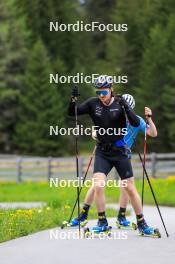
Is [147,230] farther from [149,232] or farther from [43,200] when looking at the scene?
[43,200]

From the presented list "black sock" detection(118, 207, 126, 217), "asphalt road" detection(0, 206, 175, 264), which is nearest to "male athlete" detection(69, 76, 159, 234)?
"asphalt road" detection(0, 206, 175, 264)

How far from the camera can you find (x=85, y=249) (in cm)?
882

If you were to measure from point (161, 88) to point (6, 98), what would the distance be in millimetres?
13855

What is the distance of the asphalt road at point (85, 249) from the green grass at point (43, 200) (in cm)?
39

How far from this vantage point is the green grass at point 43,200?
10613 millimetres

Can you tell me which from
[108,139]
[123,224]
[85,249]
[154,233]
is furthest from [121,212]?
[85,249]

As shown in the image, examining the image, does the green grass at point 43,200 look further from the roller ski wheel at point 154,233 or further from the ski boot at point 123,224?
the roller ski wheel at point 154,233

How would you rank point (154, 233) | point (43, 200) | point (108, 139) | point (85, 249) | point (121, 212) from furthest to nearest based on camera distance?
1. point (43, 200)
2. point (121, 212)
3. point (108, 139)
4. point (154, 233)
5. point (85, 249)

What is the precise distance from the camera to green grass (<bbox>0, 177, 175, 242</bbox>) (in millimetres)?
10613

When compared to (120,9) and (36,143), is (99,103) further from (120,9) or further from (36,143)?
(120,9)

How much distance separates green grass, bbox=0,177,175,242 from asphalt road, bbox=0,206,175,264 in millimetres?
394

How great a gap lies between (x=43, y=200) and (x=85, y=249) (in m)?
14.0

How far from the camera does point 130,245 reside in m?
9.18

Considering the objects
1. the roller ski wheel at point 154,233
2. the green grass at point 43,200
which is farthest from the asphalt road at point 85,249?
the green grass at point 43,200
